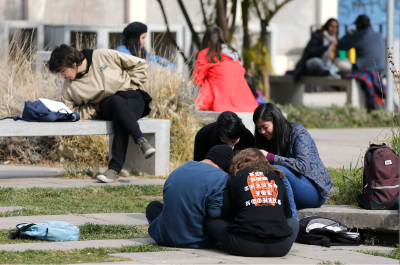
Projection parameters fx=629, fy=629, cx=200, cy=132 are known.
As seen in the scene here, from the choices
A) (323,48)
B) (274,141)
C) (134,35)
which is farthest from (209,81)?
(323,48)

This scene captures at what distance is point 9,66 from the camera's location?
8.16 metres

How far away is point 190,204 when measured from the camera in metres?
3.98

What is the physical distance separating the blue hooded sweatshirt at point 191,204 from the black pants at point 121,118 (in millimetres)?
2487

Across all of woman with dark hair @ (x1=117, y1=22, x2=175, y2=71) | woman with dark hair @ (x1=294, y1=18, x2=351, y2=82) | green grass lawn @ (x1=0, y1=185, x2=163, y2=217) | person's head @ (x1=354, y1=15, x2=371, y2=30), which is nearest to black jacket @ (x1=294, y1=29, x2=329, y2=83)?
woman with dark hair @ (x1=294, y1=18, x2=351, y2=82)

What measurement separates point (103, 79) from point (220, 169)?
2.82 m

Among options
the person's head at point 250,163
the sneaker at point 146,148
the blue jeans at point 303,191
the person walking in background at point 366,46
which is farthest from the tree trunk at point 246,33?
the person's head at point 250,163

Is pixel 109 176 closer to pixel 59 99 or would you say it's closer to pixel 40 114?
pixel 40 114

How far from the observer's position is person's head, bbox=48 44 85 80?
20.3 feet

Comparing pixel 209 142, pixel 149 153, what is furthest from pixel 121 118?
pixel 209 142

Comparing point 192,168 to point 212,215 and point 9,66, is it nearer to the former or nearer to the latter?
point 212,215

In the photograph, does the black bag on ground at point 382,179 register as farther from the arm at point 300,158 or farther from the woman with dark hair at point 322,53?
the woman with dark hair at point 322,53

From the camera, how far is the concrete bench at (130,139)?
614cm

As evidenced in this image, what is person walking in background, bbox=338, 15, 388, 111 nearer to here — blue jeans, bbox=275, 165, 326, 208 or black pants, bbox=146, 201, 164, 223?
blue jeans, bbox=275, 165, 326, 208

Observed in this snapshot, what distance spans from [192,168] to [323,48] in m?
10.7
